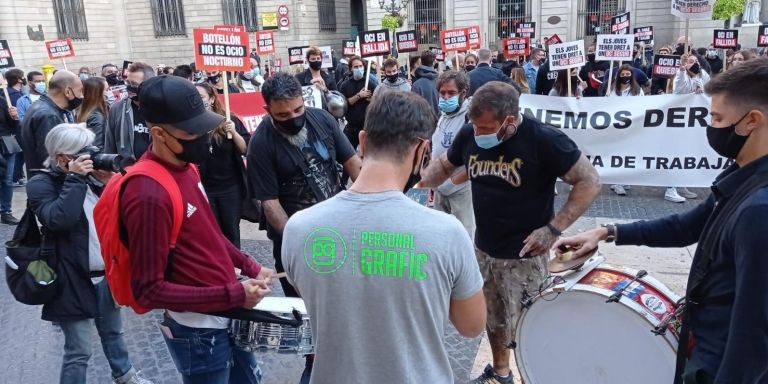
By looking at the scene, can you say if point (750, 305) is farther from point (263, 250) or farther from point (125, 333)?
point (263, 250)

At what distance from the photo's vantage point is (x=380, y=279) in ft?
5.49

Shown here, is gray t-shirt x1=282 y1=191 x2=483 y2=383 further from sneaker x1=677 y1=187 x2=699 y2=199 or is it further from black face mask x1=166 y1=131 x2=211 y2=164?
sneaker x1=677 y1=187 x2=699 y2=199

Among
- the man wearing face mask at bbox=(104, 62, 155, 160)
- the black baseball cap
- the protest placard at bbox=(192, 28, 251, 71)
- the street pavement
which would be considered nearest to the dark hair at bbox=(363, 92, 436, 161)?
the black baseball cap

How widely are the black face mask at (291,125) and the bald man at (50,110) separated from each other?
3556 mm

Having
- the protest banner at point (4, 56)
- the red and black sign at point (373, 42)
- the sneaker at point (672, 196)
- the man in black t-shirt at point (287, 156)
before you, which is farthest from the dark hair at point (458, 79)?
the protest banner at point (4, 56)

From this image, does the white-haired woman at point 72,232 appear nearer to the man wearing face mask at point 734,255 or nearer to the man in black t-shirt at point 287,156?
the man in black t-shirt at point 287,156

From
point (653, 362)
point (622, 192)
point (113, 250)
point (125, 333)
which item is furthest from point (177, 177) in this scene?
point (622, 192)

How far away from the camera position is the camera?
290cm

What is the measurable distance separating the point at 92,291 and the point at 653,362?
298 centimetres

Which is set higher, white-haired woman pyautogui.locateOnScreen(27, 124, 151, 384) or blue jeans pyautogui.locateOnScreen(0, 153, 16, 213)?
white-haired woman pyautogui.locateOnScreen(27, 124, 151, 384)

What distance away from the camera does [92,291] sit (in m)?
3.41

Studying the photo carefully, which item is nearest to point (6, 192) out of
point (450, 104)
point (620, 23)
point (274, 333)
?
point (450, 104)

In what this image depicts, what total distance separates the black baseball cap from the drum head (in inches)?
68.5

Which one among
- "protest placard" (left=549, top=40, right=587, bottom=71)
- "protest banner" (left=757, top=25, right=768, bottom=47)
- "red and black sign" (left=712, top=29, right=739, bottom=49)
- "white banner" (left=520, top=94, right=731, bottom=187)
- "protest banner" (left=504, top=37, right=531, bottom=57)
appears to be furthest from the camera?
"protest banner" (left=504, top=37, right=531, bottom=57)
